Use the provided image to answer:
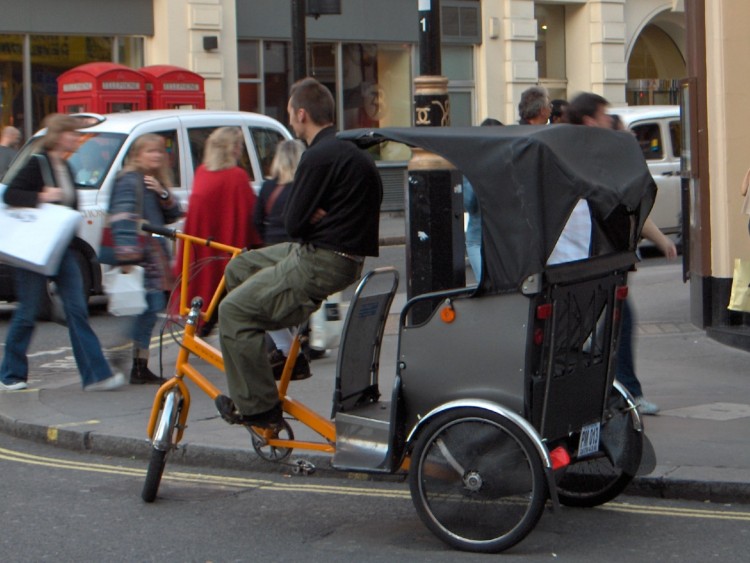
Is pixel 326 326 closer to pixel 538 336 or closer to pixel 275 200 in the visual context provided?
pixel 275 200

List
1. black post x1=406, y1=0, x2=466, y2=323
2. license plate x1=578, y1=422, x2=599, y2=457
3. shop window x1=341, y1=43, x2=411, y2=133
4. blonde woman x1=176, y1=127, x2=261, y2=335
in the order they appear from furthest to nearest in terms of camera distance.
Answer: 1. shop window x1=341, y1=43, x2=411, y2=133
2. blonde woman x1=176, y1=127, x2=261, y2=335
3. black post x1=406, y1=0, x2=466, y2=323
4. license plate x1=578, y1=422, x2=599, y2=457

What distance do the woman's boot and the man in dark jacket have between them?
322cm

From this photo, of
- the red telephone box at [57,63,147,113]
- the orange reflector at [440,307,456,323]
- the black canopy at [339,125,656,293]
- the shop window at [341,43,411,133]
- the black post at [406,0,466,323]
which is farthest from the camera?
the shop window at [341,43,411,133]

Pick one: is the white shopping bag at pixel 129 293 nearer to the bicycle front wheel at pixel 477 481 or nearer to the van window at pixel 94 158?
the van window at pixel 94 158

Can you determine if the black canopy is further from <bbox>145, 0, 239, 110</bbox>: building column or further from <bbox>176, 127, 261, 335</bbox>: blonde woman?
<bbox>145, 0, 239, 110</bbox>: building column

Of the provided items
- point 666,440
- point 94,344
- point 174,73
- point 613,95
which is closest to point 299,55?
point 174,73

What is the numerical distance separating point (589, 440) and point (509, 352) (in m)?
0.69

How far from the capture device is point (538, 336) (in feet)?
17.0

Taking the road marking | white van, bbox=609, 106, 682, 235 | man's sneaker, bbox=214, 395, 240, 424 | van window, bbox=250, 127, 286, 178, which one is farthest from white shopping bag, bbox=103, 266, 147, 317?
white van, bbox=609, 106, 682, 235

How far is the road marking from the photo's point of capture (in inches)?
233

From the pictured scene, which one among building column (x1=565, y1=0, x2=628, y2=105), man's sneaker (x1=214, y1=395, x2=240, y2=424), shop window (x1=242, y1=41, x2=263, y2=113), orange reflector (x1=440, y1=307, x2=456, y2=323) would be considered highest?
building column (x1=565, y1=0, x2=628, y2=105)

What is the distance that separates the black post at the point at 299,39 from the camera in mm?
15906

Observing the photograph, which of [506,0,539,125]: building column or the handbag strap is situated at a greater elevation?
[506,0,539,125]: building column

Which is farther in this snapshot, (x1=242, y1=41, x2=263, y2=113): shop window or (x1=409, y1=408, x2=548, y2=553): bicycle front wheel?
(x1=242, y1=41, x2=263, y2=113): shop window
